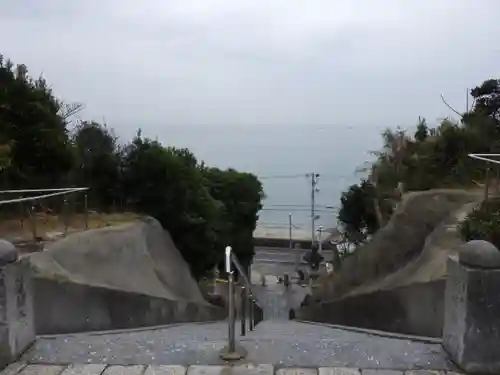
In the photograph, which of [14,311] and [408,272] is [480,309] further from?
[408,272]

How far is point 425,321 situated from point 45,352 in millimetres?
3933

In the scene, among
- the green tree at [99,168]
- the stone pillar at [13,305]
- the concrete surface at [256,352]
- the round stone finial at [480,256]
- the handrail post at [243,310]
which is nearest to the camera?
the round stone finial at [480,256]

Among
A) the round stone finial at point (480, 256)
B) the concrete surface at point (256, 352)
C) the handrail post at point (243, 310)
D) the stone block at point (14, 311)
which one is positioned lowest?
the handrail post at point (243, 310)

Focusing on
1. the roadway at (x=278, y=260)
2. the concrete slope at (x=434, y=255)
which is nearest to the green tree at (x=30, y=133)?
the concrete slope at (x=434, y=255)

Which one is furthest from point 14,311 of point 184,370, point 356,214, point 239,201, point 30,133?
point 239,201

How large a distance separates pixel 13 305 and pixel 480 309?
3.28m

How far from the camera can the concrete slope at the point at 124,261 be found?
8.78 m

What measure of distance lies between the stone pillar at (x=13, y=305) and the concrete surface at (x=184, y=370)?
0.59ft

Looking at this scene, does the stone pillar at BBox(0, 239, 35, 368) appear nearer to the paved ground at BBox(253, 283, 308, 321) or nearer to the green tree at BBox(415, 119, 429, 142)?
the green tree at BBox(415, 119, 429, 142)

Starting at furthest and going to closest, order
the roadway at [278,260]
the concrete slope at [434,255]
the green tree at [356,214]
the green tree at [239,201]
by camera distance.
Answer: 1. the roadway at [278,260]
2. the green tree at [239,201]
3. the green tree at [356,214]
4. the concrete slope at [434,255]

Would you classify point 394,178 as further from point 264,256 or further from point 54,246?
point 264,256

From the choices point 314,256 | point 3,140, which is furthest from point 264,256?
point 3,140

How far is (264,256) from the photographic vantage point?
142ft

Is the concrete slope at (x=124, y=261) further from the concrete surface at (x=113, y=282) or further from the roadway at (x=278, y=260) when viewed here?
the roadway at (x=278, y=260)
